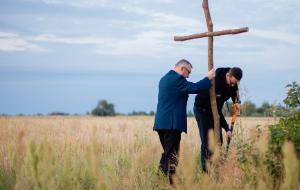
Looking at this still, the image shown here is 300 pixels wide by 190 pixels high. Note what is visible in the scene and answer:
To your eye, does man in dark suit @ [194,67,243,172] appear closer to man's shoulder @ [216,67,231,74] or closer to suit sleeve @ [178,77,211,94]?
man's shoulder @ [216,67,231,74]

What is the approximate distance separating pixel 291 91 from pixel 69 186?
3.25 m

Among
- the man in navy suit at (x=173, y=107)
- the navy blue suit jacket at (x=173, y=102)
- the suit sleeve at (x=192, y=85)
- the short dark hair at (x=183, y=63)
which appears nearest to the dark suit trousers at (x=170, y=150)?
the man in navy suit at (x=173, y=107)

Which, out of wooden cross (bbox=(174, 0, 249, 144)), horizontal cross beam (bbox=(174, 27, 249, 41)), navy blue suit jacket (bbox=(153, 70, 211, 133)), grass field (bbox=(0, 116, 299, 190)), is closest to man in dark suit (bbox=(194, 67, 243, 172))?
wooden cross (bbox=(174, 0, 249, 144))

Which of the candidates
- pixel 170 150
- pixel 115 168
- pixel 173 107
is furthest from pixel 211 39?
pixel 115 168

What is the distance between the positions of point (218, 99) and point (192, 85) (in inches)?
41.2

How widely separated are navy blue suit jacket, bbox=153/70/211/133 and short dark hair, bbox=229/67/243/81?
671 millimetres

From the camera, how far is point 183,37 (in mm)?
8695

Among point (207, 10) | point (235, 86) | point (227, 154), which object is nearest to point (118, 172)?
point (227, 154)

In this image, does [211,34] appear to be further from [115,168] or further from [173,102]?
[115,168]

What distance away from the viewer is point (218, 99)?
29.5 feet

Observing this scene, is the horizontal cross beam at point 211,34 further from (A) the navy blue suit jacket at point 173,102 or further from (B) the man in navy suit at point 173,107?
(A) the navy blue suit jacket at point 173,102

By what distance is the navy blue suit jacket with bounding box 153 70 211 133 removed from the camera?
823 centimetres

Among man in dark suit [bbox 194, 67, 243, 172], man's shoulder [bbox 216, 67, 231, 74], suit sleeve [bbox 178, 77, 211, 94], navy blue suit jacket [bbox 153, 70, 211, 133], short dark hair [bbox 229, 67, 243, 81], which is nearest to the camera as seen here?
suit sleeve [bbox 178, 77, 211, 94]

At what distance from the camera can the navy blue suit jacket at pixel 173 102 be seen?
8234mm
